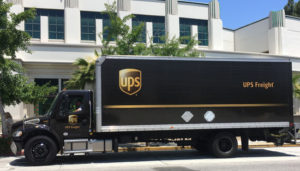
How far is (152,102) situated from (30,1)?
17.9 meters

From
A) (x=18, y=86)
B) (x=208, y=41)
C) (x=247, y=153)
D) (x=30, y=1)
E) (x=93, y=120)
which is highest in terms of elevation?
(x=30, y=1)

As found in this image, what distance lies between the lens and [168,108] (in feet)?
35.3

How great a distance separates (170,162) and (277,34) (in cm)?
2279

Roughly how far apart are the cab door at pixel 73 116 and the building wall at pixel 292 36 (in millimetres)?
23977

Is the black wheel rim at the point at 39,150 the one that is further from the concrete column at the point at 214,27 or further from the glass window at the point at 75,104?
the concrete column at the point at 214,27

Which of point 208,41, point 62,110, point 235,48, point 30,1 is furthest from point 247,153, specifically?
point 235,48

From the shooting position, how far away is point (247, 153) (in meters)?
12.8

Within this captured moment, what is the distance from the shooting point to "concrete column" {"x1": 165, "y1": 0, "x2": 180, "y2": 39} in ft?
88.0

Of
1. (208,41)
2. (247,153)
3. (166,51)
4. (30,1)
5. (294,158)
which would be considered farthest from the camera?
(208,41)

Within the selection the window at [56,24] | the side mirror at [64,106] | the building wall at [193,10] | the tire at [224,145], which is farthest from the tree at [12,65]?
the building wall at [193,10]

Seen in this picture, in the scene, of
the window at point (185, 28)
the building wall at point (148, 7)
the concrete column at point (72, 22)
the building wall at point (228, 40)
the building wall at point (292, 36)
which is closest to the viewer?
the concrete column at point (72, 22)

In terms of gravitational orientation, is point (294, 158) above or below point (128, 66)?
below

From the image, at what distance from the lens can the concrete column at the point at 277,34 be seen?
28906mm

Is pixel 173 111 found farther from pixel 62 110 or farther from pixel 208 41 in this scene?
pixel 208 41
